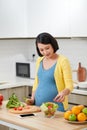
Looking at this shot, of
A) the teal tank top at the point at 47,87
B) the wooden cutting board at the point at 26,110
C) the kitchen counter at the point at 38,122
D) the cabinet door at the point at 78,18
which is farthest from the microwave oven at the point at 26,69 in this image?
the kitchen counter at the point at 38,122

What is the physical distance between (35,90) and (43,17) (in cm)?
147

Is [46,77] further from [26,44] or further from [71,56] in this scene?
[26,44]

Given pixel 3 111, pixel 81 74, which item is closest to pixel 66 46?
pixel 81 74

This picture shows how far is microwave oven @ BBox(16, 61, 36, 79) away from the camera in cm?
440

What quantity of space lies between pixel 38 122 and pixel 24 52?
2.75 meters

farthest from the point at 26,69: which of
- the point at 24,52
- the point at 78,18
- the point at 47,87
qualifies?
the point at 47,87

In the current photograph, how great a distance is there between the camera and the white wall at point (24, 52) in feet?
13.6

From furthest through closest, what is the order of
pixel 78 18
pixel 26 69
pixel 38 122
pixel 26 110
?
pixel 26 69
pixel 78 18
pixel 26 110
pixel 38 122

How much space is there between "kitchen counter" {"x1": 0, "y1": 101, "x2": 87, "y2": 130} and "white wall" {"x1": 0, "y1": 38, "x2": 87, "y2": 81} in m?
1.84

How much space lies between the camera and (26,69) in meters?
4.52

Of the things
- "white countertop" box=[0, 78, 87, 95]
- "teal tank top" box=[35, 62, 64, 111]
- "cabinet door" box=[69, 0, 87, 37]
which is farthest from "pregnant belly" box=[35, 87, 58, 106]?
"cabinet door" box=[69, 0, 87, 37]

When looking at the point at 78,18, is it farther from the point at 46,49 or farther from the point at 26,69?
the point at 26,69

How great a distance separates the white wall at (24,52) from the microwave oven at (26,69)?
10 centimetres

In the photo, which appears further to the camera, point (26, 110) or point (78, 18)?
point (78, 18)
